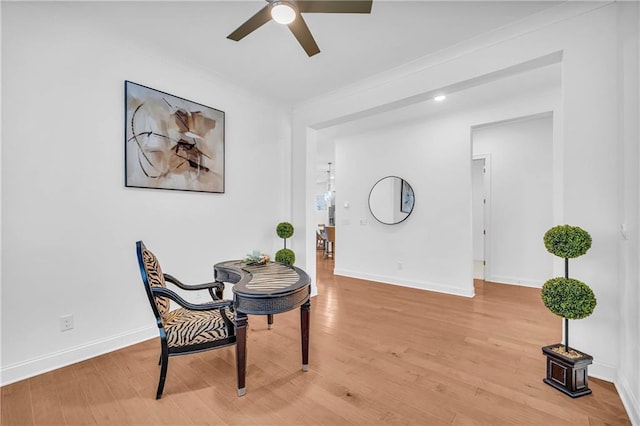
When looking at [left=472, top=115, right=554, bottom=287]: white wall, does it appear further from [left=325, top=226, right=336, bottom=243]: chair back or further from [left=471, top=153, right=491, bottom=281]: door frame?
[left=325, top=226, right=336, bottom=243]: chair back

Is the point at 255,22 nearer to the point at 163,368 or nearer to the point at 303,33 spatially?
the point at 303,33

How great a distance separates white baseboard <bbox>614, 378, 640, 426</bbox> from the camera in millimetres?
1630

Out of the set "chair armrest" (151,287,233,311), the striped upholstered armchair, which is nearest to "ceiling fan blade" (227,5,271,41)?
the striped upholstered armchair

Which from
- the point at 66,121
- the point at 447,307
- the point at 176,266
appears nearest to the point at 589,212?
the point at 447,307

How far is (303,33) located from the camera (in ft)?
6.85

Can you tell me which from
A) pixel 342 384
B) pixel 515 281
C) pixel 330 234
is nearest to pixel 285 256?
pixel 342 384

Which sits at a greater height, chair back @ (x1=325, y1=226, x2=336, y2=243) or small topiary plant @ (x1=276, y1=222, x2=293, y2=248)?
small topiary plant @ (x1=276, y1=222, x2=293, y2=248)

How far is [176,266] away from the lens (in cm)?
304

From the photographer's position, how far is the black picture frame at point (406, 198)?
481cm

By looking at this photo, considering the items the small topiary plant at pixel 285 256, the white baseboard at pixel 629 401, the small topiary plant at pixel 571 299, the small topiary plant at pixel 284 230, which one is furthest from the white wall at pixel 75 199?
the white baseboard at pixel 629 401

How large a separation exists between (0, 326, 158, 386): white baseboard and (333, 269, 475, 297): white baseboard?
3.46m

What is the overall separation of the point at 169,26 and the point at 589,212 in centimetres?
368

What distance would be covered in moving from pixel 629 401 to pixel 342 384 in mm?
1733

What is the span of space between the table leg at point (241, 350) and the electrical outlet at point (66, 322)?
1.53 meters
